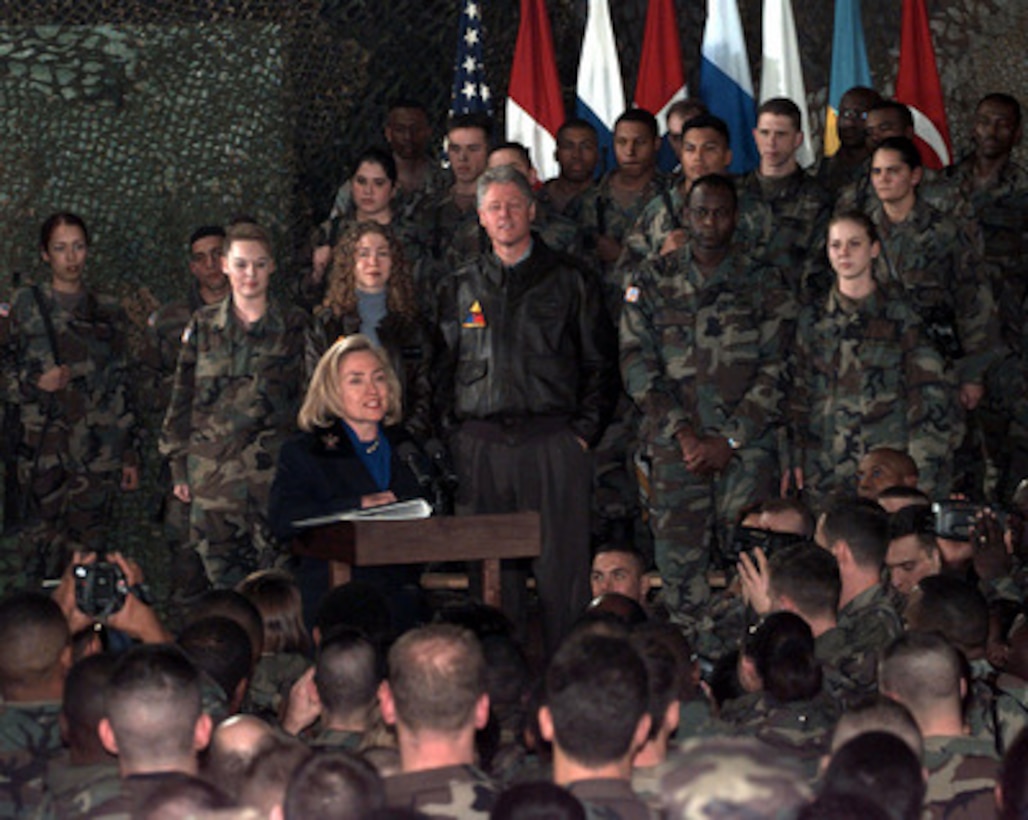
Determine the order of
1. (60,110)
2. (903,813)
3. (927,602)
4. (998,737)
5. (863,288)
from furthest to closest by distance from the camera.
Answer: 1. (60,110)
2. (863,288)
3. (927,602)
4. (998,737)
5. (903,813)

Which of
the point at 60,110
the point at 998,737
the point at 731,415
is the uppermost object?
the point at 60,110

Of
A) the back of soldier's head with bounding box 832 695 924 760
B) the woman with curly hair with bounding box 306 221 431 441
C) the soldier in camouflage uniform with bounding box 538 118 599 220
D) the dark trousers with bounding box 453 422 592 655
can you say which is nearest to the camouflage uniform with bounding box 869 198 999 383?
the soldier in camouflage uniform with bounding box 538 118 599 220

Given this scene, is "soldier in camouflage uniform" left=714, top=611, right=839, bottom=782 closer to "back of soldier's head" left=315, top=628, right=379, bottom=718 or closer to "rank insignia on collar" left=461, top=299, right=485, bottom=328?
"back of soldier's head" left=315, top=628, right=379, bottom=718

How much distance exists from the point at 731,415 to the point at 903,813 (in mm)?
4799

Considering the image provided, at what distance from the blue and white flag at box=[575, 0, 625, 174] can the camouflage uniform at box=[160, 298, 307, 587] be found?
284 centimetres

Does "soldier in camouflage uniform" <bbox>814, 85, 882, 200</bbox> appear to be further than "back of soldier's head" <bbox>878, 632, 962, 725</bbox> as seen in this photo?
Yes

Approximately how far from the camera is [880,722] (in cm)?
412

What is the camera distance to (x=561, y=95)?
11.2 meters

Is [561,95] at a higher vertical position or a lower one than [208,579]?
higher

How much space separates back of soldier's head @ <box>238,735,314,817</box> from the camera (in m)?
4.02

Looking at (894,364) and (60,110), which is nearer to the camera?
(894,364)

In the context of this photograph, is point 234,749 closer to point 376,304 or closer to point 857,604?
point 857,604

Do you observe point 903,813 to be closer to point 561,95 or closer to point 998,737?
point 998,737

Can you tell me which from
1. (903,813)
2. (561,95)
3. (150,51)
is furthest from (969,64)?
(903,813)
